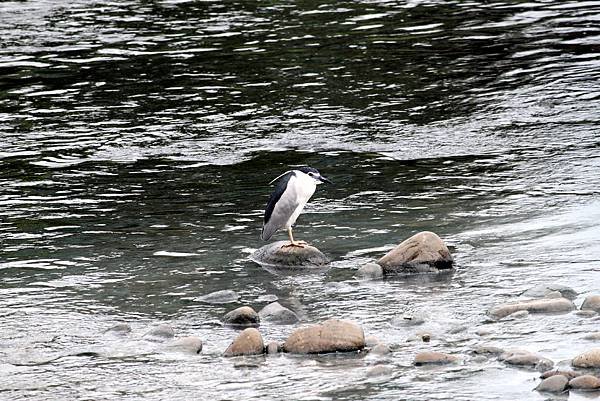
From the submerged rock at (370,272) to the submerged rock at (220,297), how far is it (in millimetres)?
1116

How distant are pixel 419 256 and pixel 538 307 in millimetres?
1723

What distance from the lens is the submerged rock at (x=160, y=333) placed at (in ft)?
31.3

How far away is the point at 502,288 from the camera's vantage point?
10211 millimetres

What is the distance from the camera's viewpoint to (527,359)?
8266mm

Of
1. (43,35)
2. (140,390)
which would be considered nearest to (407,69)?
(43,35)

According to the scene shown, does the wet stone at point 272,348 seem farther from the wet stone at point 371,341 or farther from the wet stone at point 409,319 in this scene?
the wet stone at point 409,319

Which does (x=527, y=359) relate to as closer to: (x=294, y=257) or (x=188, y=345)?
(x=188, y=345)

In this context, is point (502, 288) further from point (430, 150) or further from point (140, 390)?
point (430, 150)

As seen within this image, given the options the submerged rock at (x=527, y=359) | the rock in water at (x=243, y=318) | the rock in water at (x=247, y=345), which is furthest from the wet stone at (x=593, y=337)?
the rock in water at (x=243, y=318)

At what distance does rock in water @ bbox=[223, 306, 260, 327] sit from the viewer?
9711mm

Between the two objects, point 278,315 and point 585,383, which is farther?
point 278,315

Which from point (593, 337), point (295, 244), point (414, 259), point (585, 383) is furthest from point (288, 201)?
point (585, 383)

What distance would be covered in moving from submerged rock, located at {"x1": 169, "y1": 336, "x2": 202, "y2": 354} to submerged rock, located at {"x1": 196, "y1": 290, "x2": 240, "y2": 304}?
1.25 m

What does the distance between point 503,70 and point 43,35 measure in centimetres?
979
